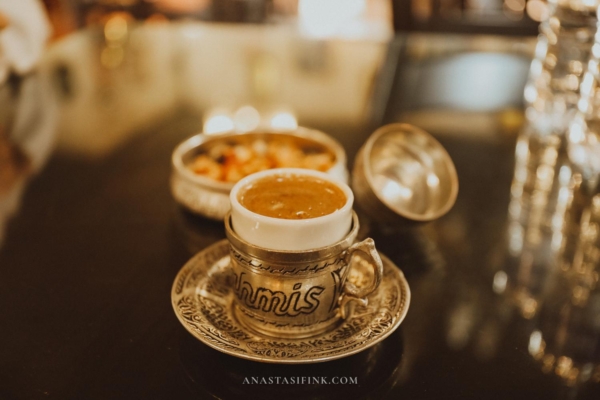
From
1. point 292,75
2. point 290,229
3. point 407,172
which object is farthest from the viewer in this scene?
point 292,75

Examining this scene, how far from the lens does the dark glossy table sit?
0.56 metres

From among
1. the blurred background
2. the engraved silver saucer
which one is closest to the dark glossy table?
the engraved silver saucer

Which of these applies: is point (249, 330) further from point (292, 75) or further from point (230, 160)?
point (292, 75)

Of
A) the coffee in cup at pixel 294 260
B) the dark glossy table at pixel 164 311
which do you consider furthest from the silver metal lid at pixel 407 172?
the coffee in cup at pixel 294 260

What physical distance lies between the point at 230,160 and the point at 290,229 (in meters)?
0.36

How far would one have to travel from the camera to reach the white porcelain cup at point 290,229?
0.57 m

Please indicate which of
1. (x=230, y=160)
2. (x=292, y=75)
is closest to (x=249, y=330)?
(x=230, y=160)

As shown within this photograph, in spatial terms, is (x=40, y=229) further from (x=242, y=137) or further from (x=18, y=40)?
(x=18, y=40)

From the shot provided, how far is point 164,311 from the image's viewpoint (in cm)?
66

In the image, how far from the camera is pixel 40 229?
0.82 m

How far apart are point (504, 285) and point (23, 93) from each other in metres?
1.12

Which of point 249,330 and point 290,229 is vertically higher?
point 290,229

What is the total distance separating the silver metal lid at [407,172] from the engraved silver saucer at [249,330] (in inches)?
5.0

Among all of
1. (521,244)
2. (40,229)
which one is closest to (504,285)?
(521,244)
